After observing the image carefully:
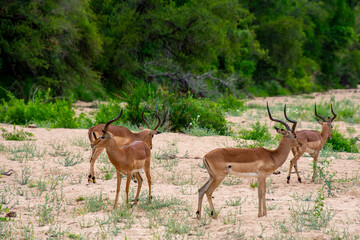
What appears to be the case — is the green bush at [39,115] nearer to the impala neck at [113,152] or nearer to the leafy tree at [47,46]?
the leafy tree at [47,46]

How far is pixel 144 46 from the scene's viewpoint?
2377cm

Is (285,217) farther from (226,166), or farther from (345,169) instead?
(345,169)

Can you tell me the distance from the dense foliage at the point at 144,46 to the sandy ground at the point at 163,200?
23.4 ft

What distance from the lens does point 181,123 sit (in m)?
12.9

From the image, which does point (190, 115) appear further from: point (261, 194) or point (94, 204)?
point (261, 194)

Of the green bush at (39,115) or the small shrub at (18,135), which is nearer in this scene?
the small shrub at (18,135)

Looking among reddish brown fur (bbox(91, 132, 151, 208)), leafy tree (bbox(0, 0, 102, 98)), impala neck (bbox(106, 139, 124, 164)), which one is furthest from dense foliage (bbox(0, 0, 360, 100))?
impala neck (bbox(106, 139, 124, 164))

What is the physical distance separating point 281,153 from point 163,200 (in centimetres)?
195

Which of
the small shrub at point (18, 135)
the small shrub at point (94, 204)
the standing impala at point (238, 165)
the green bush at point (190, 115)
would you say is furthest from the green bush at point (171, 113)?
the standing impala at point (238, 165)

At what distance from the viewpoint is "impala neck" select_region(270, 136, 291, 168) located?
6065mm

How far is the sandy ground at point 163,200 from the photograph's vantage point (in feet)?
17.3

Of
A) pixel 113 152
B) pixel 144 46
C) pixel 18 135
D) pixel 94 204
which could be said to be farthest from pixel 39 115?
pixel 144 46

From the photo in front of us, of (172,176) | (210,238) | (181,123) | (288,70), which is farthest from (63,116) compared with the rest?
(288,70)

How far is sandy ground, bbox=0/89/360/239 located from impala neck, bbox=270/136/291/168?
2.32 feet
